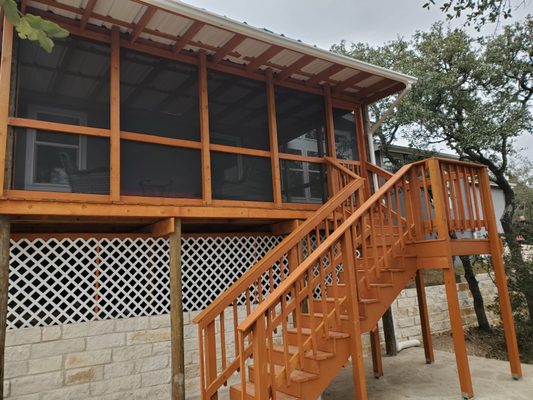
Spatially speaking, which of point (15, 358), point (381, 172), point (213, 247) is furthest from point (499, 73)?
point (15, 358)

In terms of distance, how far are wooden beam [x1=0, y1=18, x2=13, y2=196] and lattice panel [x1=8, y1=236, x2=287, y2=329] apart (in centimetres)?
108

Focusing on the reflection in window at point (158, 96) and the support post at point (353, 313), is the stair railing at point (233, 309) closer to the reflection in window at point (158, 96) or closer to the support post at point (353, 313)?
the support post at point (353, 313)

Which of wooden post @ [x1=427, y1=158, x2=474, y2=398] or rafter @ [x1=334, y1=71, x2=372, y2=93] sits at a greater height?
rafter @ [x1=334, y1=71, x2=372, y2=93]

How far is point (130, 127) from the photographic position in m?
4.39

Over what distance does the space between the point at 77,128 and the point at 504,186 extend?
327 inches

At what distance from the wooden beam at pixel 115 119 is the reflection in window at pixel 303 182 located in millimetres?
2164

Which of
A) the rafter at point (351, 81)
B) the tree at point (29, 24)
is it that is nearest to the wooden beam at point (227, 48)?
the rafter at point (351, 81)

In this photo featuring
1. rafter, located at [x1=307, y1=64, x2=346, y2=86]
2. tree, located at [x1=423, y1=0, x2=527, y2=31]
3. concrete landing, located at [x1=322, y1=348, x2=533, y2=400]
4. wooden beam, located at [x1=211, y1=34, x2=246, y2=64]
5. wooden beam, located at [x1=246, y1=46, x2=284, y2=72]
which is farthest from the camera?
rafter, located at [x1=307, y1=64, x2=346, y2=86]

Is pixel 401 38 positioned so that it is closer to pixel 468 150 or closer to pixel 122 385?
pixel 468 150

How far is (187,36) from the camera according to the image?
14.9 feet

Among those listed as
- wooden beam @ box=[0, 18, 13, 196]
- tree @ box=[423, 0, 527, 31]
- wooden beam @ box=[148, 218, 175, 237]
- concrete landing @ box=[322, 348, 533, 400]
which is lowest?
concrete landing @ box=[322, 348, 533, 400]

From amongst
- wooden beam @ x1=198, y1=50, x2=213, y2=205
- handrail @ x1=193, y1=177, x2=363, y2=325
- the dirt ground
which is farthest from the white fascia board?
the dirt ground

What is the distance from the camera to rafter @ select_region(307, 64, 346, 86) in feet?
18.2

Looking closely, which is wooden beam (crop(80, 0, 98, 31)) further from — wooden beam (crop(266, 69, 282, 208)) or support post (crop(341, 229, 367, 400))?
support post (crop(341, 229, 367, 400))
